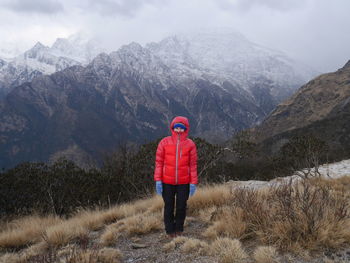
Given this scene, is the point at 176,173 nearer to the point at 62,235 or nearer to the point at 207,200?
the point at 207,200

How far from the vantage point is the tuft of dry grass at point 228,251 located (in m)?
3.50

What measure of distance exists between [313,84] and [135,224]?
210449mm

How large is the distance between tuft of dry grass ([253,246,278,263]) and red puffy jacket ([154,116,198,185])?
1.81 meters

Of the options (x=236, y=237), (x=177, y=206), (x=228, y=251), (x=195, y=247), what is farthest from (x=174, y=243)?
Answer: (x=228, y=251)

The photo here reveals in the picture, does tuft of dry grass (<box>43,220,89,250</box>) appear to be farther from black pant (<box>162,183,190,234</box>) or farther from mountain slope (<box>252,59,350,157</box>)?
mountain slope (<box>252,59,350,157</box>)

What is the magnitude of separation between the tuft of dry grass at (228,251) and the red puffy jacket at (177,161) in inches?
53.5

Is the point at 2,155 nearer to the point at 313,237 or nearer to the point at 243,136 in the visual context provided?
the point at 243,136

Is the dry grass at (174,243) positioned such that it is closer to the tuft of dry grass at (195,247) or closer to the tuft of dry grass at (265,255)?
the tuft of dry grass at (195,247)

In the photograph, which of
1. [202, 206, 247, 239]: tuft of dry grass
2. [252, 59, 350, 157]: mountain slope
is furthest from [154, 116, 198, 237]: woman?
[252, 59, 350, 157]: mountain slope

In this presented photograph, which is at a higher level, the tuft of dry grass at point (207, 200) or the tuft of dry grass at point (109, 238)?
the tuft of dry grass at point (207, 200)

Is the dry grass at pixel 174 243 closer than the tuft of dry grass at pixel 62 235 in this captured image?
Yes

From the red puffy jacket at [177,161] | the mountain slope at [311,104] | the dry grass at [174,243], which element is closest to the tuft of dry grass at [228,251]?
the dry grass at [174,243]

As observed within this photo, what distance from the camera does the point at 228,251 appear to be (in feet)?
11.8

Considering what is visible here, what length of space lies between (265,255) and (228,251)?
444 millimetres
